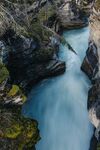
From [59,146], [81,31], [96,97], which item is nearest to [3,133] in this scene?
[59,146]

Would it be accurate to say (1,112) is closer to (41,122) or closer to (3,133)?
A: (3,133)

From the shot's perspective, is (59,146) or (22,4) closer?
(59,146)

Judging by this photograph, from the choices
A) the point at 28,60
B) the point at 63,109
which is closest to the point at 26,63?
the point at 28,60

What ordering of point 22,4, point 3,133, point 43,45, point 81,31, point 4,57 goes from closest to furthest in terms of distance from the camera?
1. point 3,133
2. point 4,57
3. point 22,4
4. point 43,45
5. point 81,31

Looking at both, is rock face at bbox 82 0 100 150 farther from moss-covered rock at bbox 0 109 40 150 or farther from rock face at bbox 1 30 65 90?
moss-covered rock at bbox 0 109 40 150

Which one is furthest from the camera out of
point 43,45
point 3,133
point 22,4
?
point 43,45

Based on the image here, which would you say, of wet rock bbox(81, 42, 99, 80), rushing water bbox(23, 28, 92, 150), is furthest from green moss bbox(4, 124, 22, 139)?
wet rock bbox(81, 42, 99, 80)

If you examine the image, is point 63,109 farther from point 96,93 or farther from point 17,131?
point 17,131

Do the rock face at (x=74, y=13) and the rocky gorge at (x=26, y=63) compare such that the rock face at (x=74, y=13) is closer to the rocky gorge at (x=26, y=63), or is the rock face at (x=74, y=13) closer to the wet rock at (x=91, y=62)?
the rocky gorge at (x=26, y=63)
